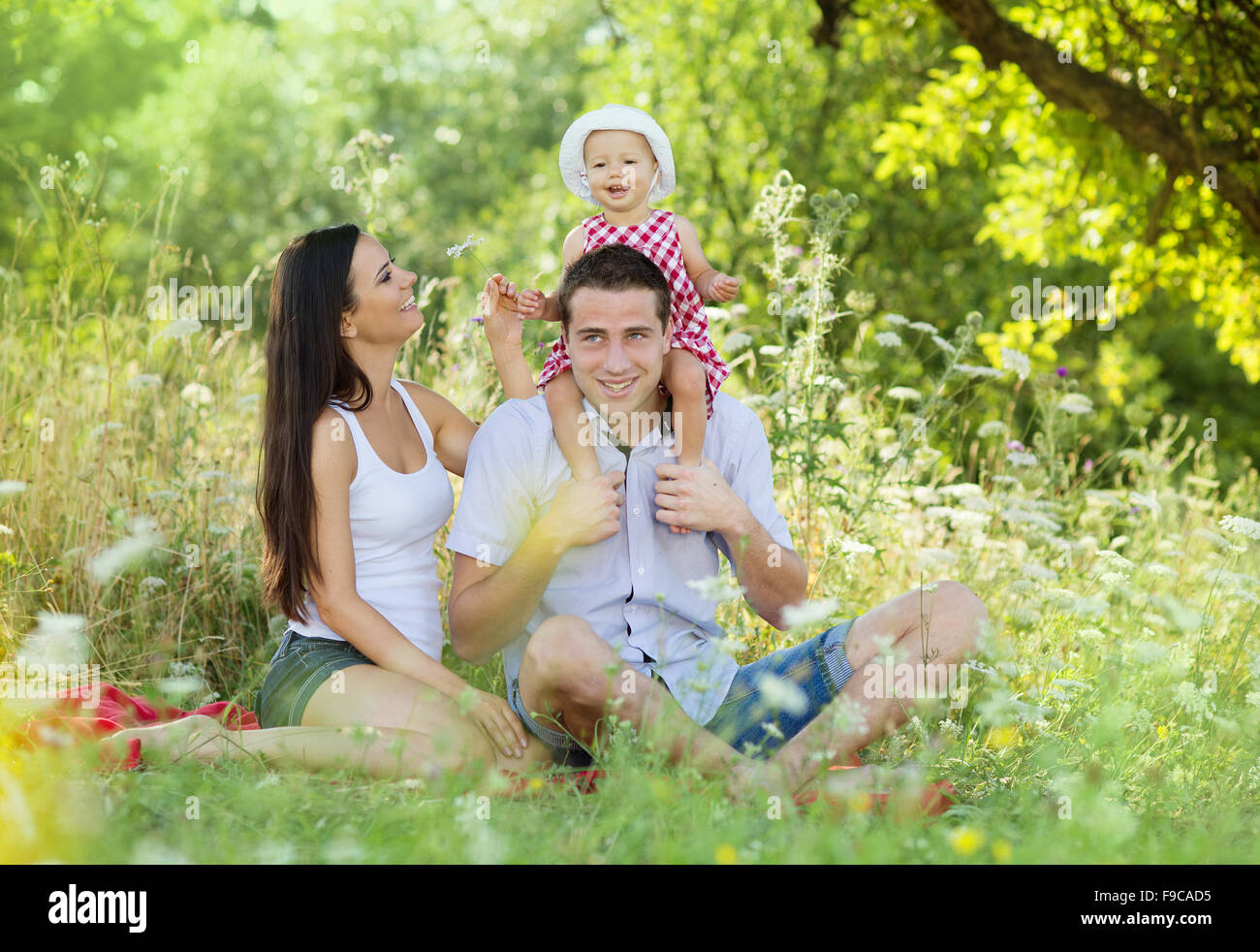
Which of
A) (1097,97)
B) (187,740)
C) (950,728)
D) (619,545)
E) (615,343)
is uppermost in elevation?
(1097,97)

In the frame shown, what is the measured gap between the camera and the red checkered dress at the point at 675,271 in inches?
141

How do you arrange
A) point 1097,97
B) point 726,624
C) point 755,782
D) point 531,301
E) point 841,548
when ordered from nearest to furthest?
point 755,782, point 531,301, point 841,548, point 726,624, point 1097,97

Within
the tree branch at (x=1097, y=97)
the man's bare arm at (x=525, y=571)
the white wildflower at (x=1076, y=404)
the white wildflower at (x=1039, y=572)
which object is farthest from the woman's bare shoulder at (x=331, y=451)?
the tree branch at (x=1097, y=97)

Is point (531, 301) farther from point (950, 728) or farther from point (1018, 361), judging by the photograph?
point (1018, 361)

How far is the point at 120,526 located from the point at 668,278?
2.32 m

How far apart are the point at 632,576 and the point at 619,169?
4.22 ft

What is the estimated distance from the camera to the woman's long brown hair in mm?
3168

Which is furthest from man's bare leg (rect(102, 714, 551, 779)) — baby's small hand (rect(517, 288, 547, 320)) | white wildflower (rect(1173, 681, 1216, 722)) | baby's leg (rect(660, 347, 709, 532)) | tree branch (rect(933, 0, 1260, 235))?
tree branch (rect(933, 0, 1260, 235))

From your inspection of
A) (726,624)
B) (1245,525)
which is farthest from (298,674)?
(1245,525)

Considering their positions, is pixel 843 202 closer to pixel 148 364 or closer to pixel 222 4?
pixel 148 364

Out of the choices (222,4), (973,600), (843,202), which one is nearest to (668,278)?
(843,202)

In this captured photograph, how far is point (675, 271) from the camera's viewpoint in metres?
3.62

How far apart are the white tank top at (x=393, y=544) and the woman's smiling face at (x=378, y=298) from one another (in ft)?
0.85
